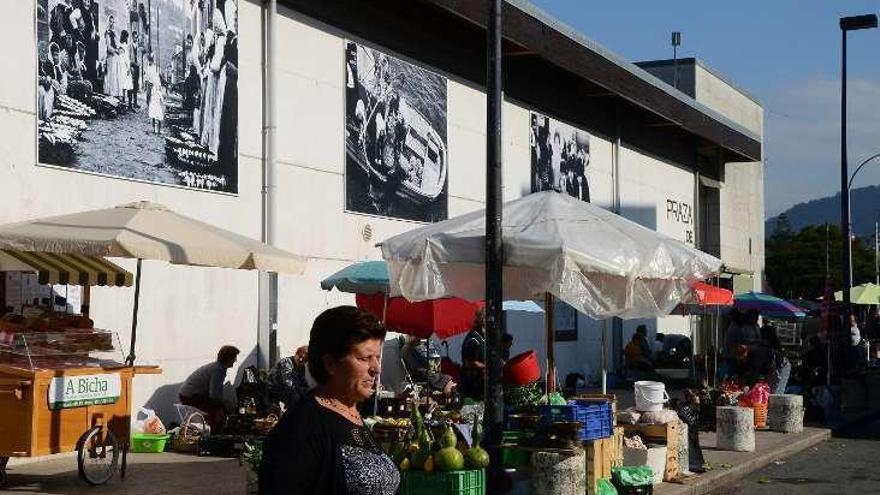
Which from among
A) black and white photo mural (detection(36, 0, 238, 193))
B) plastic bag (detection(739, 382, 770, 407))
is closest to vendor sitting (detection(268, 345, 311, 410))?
black and white photo mural (detection(36, 0, 238, 193))

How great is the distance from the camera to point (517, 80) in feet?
87.5

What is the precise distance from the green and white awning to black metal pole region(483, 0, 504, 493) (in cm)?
468

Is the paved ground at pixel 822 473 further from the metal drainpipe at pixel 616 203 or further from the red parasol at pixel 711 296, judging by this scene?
the metal drainpipe at pixel 616 203

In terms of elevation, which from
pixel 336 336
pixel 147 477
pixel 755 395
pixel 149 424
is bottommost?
pixel 147 477

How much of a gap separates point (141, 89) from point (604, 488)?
760 cm

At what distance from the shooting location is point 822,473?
1453 cm

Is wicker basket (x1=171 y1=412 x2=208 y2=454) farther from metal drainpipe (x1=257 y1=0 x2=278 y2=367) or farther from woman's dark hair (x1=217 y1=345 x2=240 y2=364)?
metal drainpipe (x1=257 y1=0 x2=278 y2=367)

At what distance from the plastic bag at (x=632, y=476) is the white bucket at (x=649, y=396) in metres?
1.33

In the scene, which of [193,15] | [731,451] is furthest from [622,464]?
[193,15]

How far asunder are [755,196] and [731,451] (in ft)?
113

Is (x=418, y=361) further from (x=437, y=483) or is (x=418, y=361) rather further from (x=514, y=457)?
(x=437, y=483)

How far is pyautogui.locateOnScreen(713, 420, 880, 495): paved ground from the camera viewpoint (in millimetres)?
13133

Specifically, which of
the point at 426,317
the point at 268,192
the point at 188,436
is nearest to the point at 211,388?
the point at 188,436

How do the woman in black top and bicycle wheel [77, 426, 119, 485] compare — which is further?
bicycle wheel [77, 426, 119, 485]
